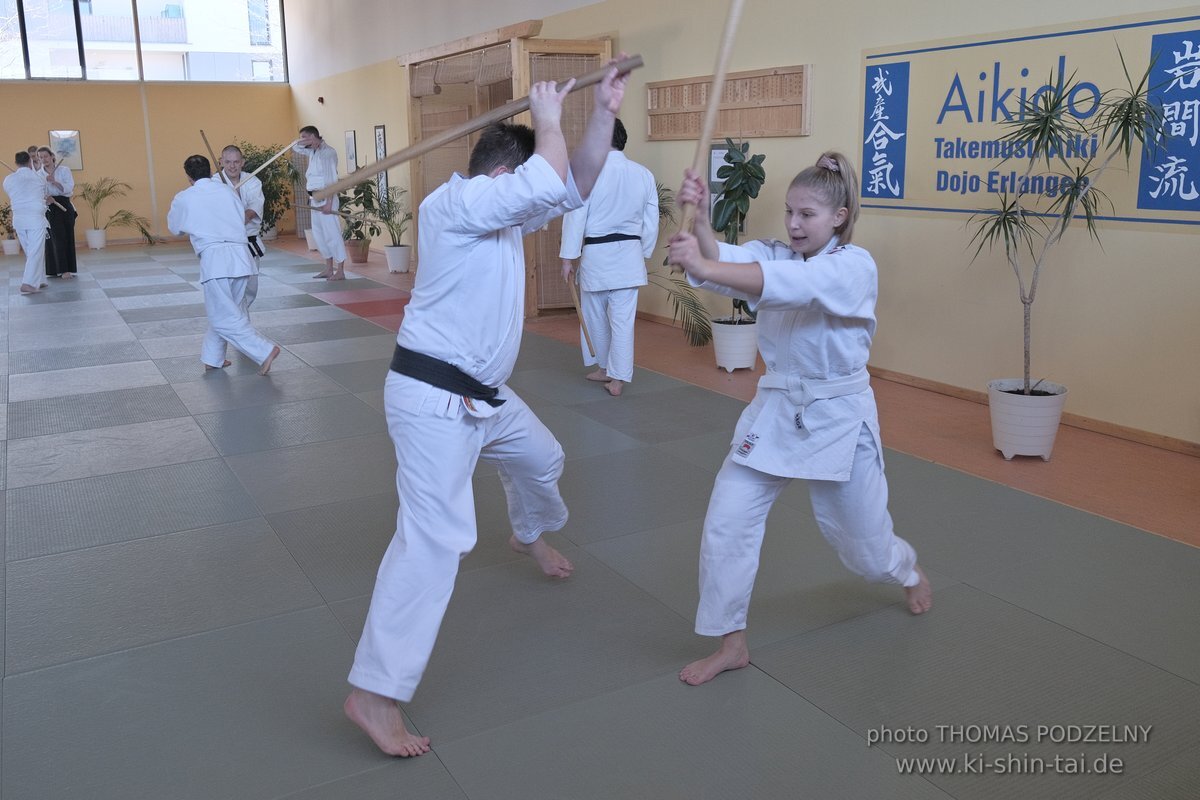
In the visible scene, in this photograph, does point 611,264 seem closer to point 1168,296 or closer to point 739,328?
point 739,328

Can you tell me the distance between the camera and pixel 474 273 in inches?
86.0

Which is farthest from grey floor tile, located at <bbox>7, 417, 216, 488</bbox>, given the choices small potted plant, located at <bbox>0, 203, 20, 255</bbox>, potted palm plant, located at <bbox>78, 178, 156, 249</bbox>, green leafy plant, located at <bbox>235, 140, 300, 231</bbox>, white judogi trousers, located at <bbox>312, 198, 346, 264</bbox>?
potted palm plant, located at <bbox>78, 178, 156, 249</bbox>

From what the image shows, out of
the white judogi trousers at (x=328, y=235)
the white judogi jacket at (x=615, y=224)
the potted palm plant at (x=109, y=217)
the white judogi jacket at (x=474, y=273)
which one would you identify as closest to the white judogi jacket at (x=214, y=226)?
the white judogi jacket at (x=615, y=224)

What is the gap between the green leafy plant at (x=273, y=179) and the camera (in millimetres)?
14742

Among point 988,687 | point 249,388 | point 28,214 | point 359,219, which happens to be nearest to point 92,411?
point 249,388

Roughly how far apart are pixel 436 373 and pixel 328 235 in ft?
28.6

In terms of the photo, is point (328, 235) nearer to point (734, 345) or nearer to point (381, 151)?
point (381, 151)

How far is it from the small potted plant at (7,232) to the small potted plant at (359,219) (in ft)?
18.3

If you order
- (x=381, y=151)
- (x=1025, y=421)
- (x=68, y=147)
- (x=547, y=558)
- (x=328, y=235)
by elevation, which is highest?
(x=68, y=147)

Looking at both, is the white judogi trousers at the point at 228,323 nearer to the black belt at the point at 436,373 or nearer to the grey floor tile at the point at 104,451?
the grey floor tile at the point at 104,451

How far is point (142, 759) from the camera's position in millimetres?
2137

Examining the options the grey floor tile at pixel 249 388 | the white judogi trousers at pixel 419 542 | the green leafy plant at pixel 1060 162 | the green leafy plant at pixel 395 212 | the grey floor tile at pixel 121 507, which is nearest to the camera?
the white judogi trousers at pixel 419 542

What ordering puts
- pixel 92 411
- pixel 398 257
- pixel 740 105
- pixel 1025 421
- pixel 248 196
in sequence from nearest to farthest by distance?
1. pixel 1025 421
2. pixel 92 411
3. pixel 740 105
4. pixel 248 196
5. pixel 398 257

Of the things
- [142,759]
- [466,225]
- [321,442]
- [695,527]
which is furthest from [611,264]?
[142,759]
